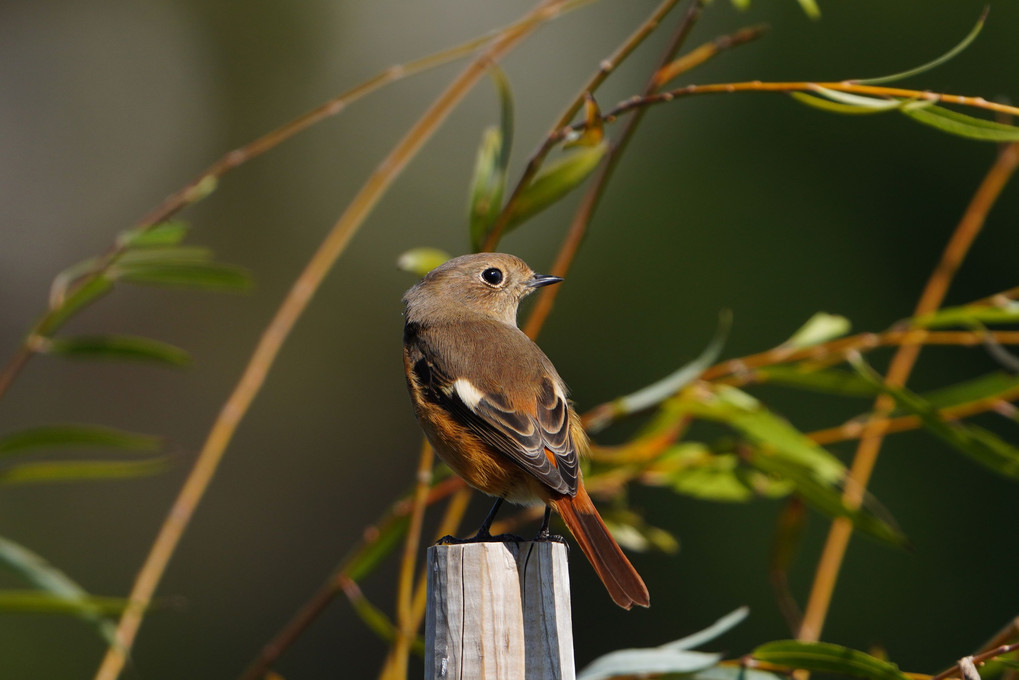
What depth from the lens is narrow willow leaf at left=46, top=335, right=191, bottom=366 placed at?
2.87m

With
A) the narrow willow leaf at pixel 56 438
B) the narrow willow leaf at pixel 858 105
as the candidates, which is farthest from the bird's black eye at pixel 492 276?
the narrow willow leaf at pixel 858 105

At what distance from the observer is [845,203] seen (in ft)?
36.4

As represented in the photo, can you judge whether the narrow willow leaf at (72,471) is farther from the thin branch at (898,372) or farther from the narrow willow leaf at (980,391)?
the narrow willow leaf at (980,391)

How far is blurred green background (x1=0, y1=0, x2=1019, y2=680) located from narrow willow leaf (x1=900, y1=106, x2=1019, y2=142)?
182 cm

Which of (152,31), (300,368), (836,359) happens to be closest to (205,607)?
(300,368)

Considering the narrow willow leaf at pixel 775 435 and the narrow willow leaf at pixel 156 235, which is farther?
the narrow willow leaf at pixel 775 435

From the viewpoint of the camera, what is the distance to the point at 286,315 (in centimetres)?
268

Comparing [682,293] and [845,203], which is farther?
[682,293]

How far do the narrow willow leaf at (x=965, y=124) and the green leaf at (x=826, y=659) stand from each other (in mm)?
1052

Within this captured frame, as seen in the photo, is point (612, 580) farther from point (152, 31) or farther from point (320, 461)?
point (152, 31)

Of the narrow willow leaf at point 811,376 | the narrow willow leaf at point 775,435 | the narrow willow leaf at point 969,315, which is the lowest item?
the narrow willow leaf at point 775,435

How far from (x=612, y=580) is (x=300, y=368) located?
60.3ft

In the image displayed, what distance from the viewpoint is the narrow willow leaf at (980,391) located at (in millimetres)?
2781

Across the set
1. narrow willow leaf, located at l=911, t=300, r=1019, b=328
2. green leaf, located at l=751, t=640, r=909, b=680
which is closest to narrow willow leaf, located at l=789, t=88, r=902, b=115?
narrow willow leaf, located at l=911, t=300, r=1019, b=328
